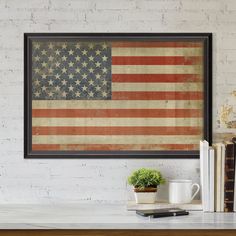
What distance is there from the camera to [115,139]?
2861mm

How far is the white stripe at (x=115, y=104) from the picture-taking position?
2850mm

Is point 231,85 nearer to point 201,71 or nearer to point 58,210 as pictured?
point 201,71

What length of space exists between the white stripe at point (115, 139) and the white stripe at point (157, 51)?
17.5 inches

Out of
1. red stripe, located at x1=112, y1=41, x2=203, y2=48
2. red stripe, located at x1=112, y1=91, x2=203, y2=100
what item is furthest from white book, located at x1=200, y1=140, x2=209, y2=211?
red stripe, located at x1=112, y1=41, x2=203, y2=48

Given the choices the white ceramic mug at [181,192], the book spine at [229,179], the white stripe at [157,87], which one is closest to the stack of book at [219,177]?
the book spine at [229,179]

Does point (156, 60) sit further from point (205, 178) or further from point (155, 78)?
Result: point (205, 178)

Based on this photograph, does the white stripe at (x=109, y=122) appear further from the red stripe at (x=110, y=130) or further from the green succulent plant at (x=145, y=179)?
the green succulent plant at (x=145, y=179)

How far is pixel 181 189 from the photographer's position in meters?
2.72

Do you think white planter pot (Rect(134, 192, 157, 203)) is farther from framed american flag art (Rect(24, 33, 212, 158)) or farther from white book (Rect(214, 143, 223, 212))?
white book (Rect(214, 143, 223, 212))

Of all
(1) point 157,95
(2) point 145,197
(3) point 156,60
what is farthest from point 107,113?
(2) point 145,197

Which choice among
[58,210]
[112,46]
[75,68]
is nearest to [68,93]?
[75,68]

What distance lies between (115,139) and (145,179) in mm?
290

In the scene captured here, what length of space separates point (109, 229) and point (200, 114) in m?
0.91

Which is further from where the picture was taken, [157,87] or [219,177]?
[157,87]
